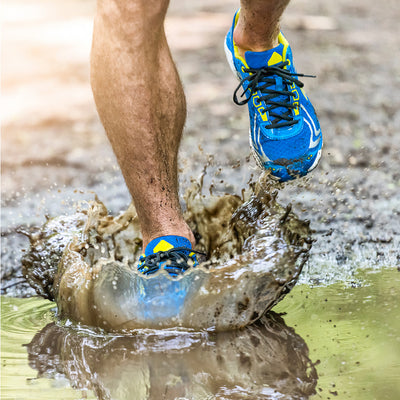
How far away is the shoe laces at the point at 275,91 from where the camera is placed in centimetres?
231

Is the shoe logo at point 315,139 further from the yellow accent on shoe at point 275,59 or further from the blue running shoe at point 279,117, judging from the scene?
the yellow accent on shoe at point 275,59

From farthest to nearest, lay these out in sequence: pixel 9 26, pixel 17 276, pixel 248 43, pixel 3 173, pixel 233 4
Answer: pixel 233 4
pixel 9 26
pixel 3 173
pixel 17 276
pixel 248 43

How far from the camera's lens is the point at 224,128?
4602mm

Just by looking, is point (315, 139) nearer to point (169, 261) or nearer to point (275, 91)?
point (275, 91)

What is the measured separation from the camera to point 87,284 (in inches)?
78.4

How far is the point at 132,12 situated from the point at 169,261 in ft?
2.41

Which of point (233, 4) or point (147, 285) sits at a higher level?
point (233, 4)

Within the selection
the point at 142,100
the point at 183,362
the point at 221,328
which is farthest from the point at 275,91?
the point at 183,362

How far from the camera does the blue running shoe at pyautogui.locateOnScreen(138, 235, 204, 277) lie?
1994 mm

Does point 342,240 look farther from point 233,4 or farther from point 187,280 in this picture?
point 233,4

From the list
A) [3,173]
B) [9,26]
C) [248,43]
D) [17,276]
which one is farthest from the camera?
[9,26]

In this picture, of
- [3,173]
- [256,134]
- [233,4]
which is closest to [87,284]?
[256,134]

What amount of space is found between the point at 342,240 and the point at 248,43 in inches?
36.0

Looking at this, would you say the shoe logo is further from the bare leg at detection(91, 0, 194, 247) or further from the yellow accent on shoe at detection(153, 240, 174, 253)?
the yellow accent on shoe at detection(153, 240, 174, 253)
